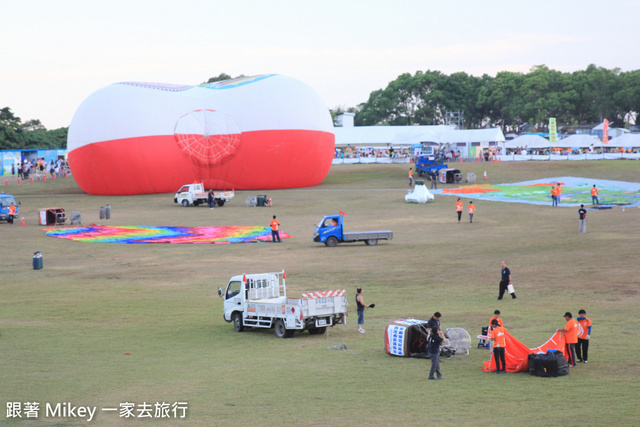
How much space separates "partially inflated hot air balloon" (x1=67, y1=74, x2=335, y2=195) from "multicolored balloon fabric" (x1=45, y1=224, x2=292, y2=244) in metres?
20.7

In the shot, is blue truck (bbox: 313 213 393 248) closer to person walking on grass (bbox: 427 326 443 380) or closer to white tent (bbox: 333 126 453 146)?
person walking on grass (bbox: 427 326 443 380)

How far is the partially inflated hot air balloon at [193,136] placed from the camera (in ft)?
228

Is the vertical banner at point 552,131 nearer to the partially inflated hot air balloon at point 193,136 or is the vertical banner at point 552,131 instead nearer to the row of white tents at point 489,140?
the row of white tents at point 489,140

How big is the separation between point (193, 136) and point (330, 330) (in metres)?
51.0

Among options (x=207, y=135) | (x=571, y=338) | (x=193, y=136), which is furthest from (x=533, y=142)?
(x=571, y=338)

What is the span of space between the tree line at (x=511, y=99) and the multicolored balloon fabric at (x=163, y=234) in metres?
115

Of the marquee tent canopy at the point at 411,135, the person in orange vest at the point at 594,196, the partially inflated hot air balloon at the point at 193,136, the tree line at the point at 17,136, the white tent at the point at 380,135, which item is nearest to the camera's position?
the person in orange vest at the point at 594,196

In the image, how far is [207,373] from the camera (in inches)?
656

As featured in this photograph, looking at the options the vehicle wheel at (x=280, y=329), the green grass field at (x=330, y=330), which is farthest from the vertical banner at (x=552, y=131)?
the vehicle wheel at (x=280, y=329)

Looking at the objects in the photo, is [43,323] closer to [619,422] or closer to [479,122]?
[619,422]

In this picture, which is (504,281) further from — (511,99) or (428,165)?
(511,99)

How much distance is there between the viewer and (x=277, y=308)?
20797mm

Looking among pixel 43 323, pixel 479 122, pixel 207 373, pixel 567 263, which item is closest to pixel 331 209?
pixel 567 263

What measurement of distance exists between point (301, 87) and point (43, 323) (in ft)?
181
